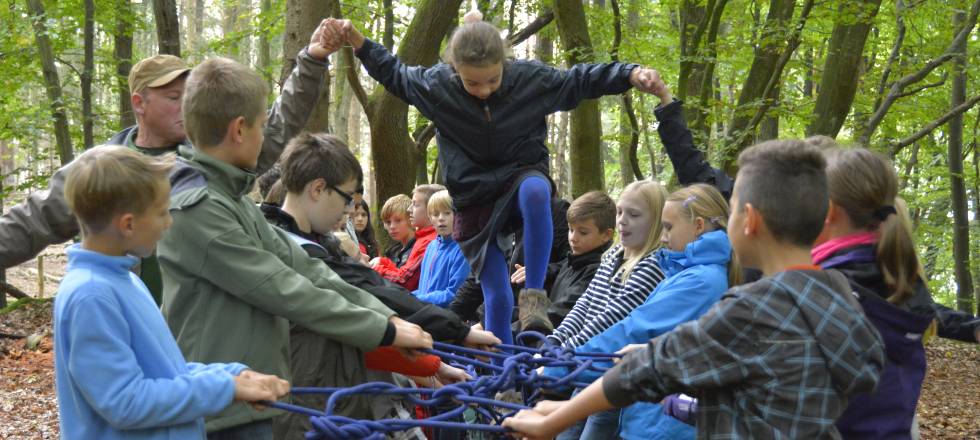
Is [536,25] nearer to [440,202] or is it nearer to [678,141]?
[440,202]

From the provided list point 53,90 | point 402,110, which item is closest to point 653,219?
point 402,110

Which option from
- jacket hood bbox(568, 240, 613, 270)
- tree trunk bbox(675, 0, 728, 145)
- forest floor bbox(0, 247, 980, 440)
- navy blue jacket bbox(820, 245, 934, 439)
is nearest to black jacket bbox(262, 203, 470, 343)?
navy blue jacket bbox(820, 245, 934, 439)

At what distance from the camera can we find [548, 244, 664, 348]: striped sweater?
349 cm

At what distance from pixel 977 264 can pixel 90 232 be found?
17019 millimetres

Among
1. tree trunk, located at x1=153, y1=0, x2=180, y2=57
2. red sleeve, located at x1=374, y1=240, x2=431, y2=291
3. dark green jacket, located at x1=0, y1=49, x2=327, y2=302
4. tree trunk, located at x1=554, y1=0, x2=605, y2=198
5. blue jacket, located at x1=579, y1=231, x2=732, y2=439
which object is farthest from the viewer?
tree trunk, located at x1=554, y1=0, x2=605, y2=198

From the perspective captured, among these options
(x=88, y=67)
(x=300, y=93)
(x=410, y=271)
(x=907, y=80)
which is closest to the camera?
(x=300, y=93)

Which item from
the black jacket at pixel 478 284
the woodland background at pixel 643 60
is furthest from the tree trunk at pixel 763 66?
the black jacket at pixel 478 284

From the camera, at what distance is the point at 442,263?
5.55 meters

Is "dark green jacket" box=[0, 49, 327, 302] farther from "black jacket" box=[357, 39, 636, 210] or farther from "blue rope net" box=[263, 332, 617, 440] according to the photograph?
"black jacket" box=[357, 39, 636, 210]

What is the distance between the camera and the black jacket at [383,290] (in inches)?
123

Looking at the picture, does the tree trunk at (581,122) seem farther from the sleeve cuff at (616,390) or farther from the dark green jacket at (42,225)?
the sleeve cuff at (616,390)

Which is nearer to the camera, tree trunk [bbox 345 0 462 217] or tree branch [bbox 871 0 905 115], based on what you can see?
tree trunk [bbox 345 0 462 217]

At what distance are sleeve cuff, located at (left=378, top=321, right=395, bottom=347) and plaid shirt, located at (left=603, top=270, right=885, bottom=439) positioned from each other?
0.93m

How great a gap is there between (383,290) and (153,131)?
1.11 meters
